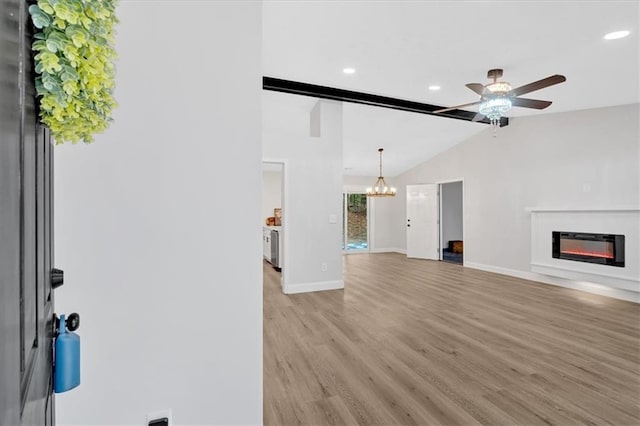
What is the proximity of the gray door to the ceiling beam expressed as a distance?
4114 millimetres

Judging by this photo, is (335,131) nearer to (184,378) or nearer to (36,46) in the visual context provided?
(184,378)

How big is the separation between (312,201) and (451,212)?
23.0ft

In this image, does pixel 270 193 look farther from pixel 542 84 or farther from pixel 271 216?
pixel 542 84

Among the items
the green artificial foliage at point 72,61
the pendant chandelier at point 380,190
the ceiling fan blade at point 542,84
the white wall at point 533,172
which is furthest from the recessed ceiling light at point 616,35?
the pendant chandelier at point 380,190

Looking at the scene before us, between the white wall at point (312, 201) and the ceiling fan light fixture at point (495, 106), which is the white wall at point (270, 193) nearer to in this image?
the white wall at point (312, 201)

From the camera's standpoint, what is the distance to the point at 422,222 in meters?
8.60

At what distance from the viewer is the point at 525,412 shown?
77.8 inches

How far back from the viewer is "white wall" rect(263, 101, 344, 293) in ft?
16.3

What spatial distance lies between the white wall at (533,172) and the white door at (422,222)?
2.40 feet

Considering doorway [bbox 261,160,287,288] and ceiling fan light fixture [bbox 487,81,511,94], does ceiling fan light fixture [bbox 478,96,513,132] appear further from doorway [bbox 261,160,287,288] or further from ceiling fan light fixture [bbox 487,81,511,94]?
doorway [bbox 261,160,287,288]

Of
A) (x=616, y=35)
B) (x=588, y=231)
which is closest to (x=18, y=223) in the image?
(x=616, y=35)

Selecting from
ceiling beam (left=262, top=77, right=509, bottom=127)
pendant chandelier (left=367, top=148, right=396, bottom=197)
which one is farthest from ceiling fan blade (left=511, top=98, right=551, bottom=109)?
pendant chandelier (left=367, top=148, right=396, bottom=197)

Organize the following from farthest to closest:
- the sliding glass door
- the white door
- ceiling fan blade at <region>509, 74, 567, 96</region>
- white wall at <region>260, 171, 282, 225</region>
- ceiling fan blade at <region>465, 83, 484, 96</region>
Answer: the sliding glass door
white wall at <region>260, 171, 282, 225</region>
the white door
ceiling fan blade at <region>465, 83, 484, 96</region>
ceiling fan blade at <region>509, 74, 567, 96</region>

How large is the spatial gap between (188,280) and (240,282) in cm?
23
